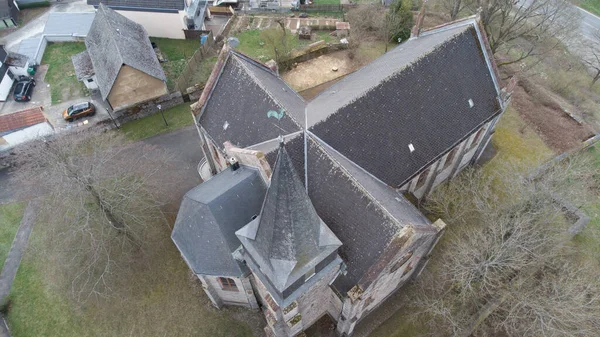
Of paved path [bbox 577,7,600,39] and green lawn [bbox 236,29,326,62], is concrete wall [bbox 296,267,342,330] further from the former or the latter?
paved path [bbox 577,7,600,39]

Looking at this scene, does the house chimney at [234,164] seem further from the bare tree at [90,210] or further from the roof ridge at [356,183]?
the bare tree at [90,210]

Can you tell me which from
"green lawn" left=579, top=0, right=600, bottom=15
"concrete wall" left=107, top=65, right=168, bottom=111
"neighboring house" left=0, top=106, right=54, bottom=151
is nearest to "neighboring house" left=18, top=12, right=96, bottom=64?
"neighboring house" left=0, top=106, right=54, bottom=151

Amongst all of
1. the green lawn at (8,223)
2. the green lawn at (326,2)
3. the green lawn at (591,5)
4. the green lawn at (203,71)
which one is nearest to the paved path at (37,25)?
the green lawn at (203,71)

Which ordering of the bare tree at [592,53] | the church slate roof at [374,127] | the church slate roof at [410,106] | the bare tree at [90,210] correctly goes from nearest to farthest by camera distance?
the church slate roof at [374,127] < the bare tree at [90,210] < the church slate roof at [410,106] < the bare tree at [592,53]

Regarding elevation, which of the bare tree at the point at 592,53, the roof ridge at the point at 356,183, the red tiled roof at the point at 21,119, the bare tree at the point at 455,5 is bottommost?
the red tiled roof at the point at 21,119

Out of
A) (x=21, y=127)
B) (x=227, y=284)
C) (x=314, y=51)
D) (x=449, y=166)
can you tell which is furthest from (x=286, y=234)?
(x=314, y=51)

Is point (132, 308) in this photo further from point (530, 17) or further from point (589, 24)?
point (589, 24)
